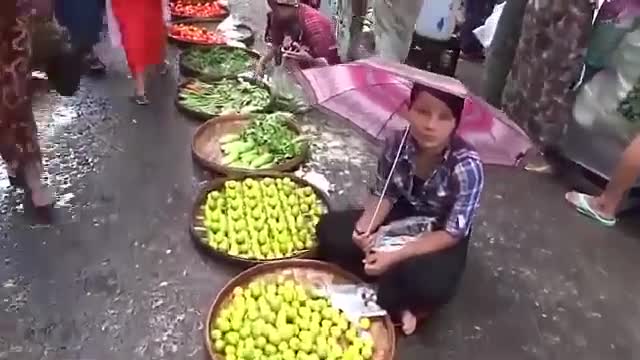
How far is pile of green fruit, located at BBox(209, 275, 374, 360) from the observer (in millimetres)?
1755

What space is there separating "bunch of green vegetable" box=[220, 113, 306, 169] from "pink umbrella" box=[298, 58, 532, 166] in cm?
62

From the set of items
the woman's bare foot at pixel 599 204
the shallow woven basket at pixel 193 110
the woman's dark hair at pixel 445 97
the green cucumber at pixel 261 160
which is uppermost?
the woman's dark hair at pixel 445 97

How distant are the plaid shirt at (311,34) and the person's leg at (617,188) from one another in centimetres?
121

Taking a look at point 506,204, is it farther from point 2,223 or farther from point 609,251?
point 2,223

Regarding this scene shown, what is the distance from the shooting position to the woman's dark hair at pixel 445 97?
1.72m

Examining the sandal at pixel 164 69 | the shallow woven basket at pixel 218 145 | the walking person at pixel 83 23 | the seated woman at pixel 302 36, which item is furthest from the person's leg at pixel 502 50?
the walking person at pixel 83 23

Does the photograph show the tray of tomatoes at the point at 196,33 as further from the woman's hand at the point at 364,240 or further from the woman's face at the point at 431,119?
the woman's face at the point at 431,119

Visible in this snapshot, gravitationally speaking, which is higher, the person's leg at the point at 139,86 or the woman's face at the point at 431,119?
the woman's face at the point at 431,119

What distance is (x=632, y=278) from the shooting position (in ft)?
7.52

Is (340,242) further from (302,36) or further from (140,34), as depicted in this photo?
(140,34)

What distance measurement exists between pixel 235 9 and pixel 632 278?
315cm

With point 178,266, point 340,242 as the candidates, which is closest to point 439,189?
point 340,242

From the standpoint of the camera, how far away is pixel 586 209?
8.58ft

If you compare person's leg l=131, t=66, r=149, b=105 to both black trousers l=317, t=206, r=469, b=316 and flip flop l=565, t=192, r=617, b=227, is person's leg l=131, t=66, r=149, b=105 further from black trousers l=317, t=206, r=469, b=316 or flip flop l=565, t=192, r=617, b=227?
flip flop l=565, t=192, r=617, b=227
